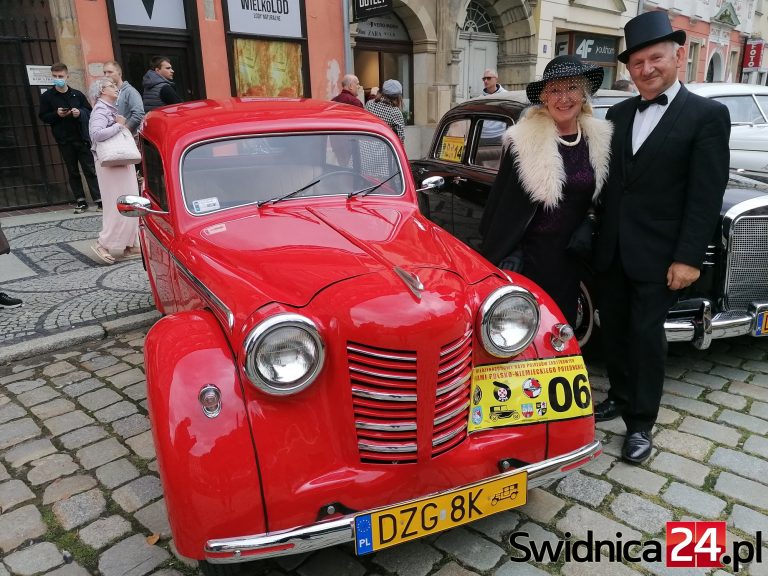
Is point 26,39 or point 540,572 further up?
point 26,39

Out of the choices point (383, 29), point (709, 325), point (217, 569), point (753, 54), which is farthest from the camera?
point (753, 54)

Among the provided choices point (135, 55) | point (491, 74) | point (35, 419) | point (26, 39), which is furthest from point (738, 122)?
point (26, 39)

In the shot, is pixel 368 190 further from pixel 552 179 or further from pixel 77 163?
pixel 77 163

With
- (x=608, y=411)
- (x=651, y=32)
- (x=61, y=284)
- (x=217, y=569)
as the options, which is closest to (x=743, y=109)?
(x=651, y=32)

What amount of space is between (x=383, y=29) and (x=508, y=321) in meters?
12.4

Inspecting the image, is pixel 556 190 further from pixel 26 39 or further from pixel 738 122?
pixel 26 39

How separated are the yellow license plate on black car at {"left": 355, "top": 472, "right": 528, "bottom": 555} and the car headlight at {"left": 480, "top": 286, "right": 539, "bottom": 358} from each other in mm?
482

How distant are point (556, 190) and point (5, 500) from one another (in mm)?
3084

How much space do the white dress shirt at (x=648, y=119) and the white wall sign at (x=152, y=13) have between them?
28.8ft

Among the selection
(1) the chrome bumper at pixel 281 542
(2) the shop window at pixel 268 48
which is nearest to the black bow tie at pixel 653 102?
(1) the chrome bumper at pixel 281 542

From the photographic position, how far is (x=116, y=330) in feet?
15.4

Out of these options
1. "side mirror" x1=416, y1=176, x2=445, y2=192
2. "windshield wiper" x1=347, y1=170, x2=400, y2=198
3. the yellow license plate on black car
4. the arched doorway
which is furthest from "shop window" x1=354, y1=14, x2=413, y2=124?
the yellow license plate on black car

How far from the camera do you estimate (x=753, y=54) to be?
86.0 ft

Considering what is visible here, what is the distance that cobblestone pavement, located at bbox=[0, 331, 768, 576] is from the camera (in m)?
2.36
